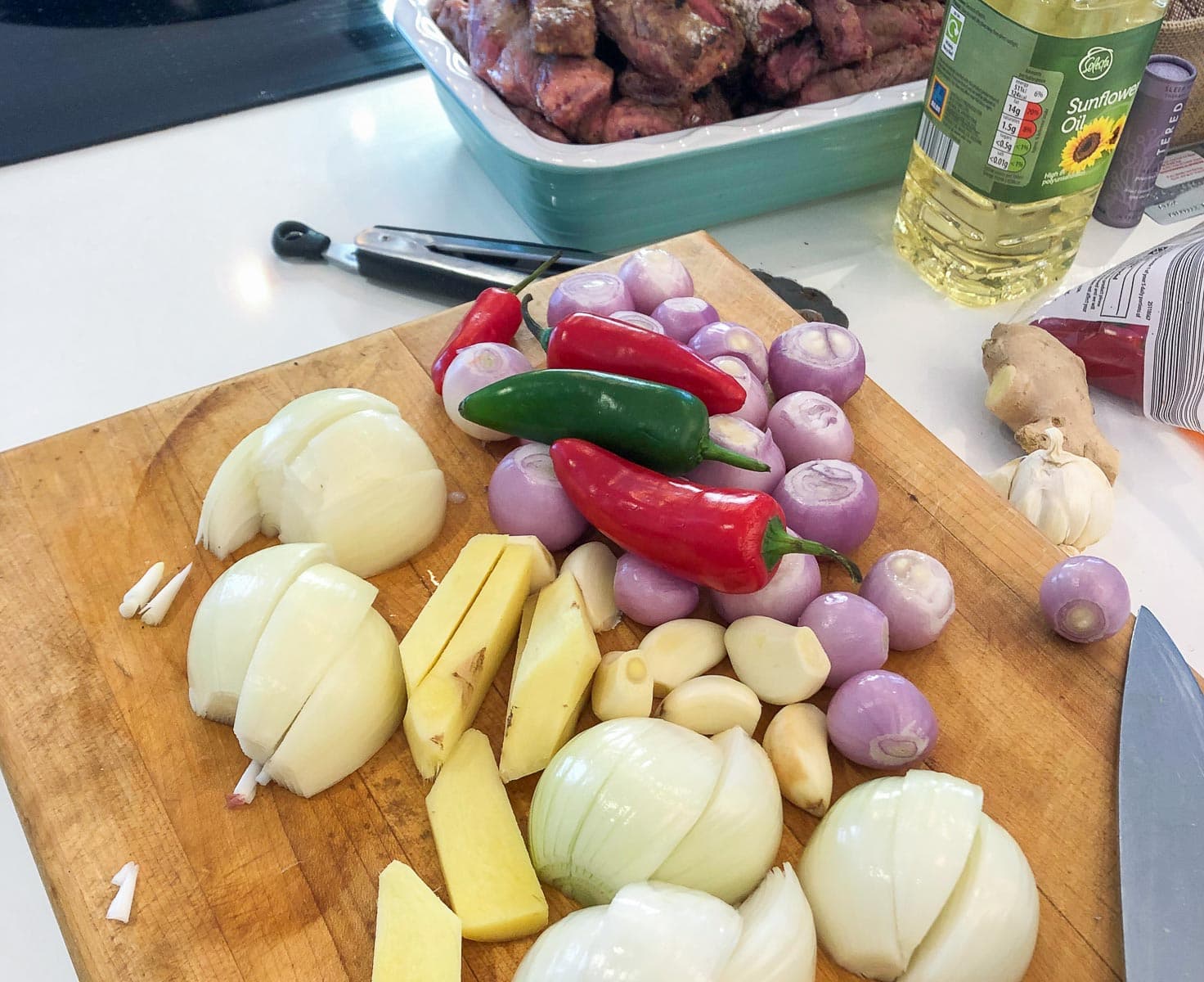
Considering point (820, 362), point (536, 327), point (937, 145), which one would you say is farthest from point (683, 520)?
point (937, 145)

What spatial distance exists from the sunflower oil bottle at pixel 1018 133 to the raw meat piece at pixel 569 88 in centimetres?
51

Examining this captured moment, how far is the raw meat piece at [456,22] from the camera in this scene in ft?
5.41

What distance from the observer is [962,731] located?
37.7 inches

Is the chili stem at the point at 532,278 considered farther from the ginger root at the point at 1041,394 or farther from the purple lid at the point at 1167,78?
the purple lid at the point at 1167,78

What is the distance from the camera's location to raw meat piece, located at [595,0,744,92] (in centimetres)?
150

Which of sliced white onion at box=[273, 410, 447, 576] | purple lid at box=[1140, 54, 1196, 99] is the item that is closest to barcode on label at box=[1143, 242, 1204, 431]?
purple lid at box=[1140, 54, 1196, 99]

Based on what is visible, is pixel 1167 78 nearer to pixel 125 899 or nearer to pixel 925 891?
pixel 925 891

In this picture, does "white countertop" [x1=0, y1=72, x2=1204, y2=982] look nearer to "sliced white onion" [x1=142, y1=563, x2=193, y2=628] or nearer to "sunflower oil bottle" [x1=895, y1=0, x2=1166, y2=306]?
"sunflower oil bottle" [x1=895, y1=0, x2=1166, y2=306]

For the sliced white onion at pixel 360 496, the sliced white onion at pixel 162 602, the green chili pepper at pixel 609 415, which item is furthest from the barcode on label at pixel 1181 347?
the sliced white onion at pixel 162 602

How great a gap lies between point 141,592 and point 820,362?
83 cm

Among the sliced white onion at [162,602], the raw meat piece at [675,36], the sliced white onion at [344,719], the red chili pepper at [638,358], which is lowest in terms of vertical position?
the sliced white onion at [162,602]

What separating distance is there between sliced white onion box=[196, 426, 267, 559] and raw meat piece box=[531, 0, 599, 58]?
808mm

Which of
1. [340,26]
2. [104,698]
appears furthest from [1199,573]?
[340,26]

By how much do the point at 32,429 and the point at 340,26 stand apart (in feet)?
4.10
